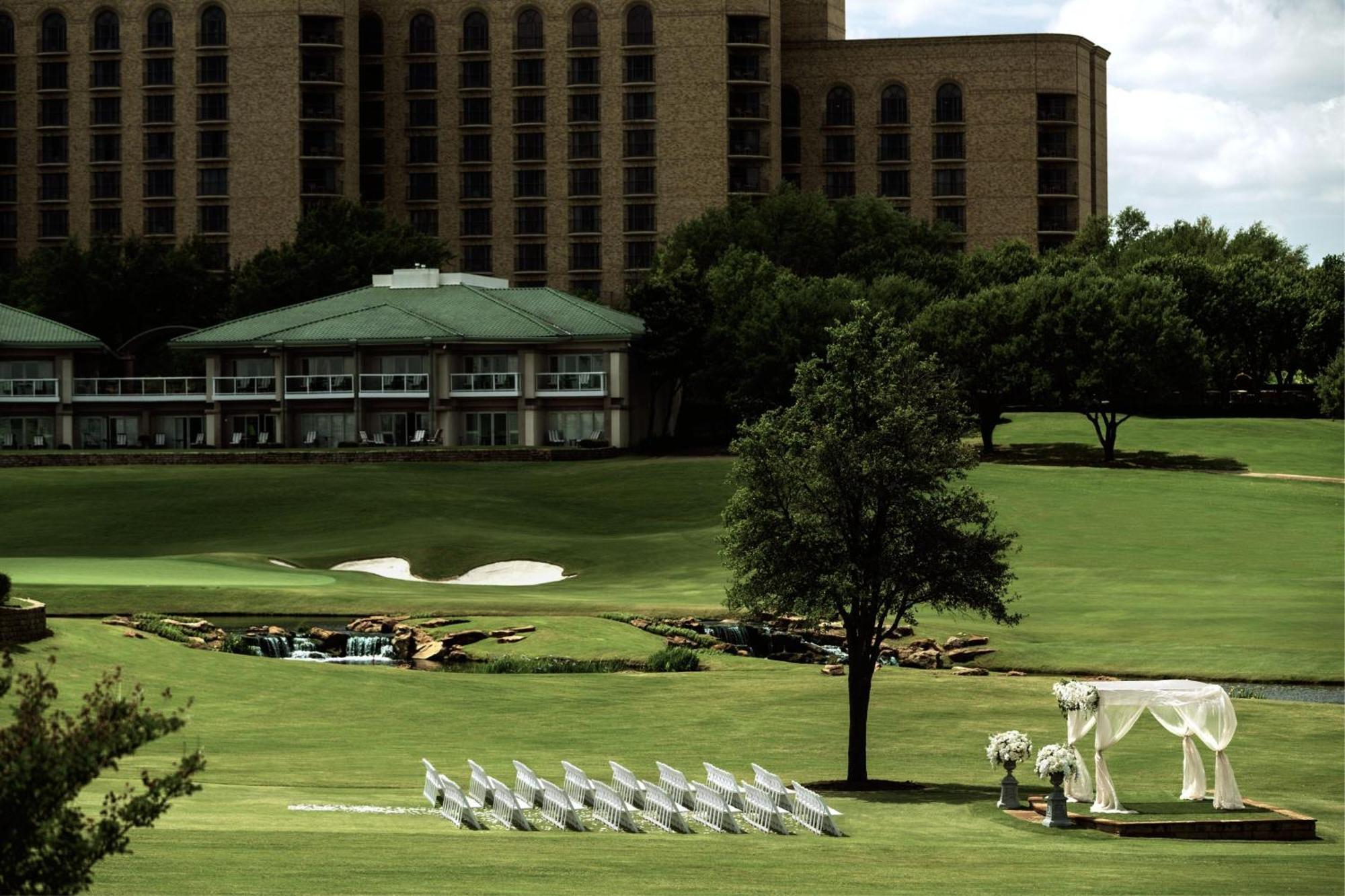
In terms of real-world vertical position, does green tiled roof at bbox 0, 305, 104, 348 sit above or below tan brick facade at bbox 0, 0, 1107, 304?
below

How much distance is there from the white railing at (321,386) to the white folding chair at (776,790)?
304 feet

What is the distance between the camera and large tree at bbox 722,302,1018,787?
35375 mm

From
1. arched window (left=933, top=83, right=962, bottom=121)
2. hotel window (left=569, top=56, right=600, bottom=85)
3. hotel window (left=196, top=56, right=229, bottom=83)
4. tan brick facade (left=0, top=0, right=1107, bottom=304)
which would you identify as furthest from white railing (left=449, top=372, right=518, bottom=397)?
arched window (left=933, top=83, right=962, bottom=121)

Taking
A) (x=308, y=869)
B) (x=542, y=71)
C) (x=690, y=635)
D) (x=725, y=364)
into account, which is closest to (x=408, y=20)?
(x=542, y=71)

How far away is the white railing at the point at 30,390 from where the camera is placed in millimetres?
123062

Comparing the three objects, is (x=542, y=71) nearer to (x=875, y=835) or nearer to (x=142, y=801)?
(x=875, y=835)

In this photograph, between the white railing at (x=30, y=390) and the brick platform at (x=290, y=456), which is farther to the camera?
the white railing at (x=30, y=390)

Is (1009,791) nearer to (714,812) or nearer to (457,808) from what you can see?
(714,812)

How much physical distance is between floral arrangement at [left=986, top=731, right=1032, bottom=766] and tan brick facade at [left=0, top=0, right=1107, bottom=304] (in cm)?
14026

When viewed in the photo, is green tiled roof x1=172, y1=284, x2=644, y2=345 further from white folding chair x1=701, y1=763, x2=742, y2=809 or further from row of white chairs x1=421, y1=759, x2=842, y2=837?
white folding chair x1=701, y1=763, x2=742, y2=809

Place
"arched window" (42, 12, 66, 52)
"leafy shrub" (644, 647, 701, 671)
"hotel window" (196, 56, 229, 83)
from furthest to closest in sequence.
→ "arched window" (42, 12, 66, 52), "hotel window" (196, 56, 229, 83), "leafy shrub" (644, 647, 701, 671)

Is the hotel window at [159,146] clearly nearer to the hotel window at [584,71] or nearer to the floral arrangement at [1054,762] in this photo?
the hotel window at [584,71]

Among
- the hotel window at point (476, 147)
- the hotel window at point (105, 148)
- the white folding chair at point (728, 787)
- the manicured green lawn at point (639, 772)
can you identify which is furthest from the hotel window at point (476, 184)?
the white folding chair at point (728, 787)

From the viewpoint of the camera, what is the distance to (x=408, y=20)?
176 m
